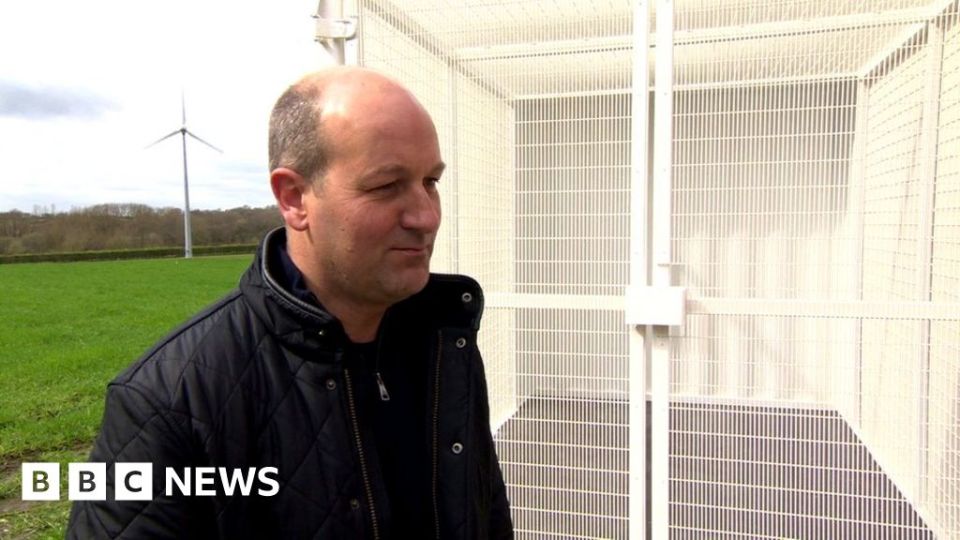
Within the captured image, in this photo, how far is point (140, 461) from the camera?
89 centimetres

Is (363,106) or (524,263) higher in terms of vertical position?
(363,106)

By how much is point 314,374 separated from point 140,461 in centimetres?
26

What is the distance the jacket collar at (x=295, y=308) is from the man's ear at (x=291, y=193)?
0.32ft

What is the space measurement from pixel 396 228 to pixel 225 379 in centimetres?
33

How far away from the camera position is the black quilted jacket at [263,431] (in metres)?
0.90

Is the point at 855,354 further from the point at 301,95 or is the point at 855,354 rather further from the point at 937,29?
the point at 301,95

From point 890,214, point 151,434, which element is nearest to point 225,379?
point 151,434

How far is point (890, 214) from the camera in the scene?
3246 mm

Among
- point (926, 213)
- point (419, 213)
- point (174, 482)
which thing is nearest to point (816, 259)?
point (926, 213)

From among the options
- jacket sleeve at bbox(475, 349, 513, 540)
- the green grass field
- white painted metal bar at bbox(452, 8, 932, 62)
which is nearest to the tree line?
the green grass field

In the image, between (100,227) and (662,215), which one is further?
(100,227)

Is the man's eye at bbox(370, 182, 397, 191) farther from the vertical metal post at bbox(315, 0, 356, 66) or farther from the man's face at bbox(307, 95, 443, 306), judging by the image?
the vertical metal post at bbox(315, 0, 356, 66)

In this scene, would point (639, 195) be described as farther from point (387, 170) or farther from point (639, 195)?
point (387, 170)

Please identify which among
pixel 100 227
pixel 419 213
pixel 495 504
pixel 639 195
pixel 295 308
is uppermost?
pixel 100 227
